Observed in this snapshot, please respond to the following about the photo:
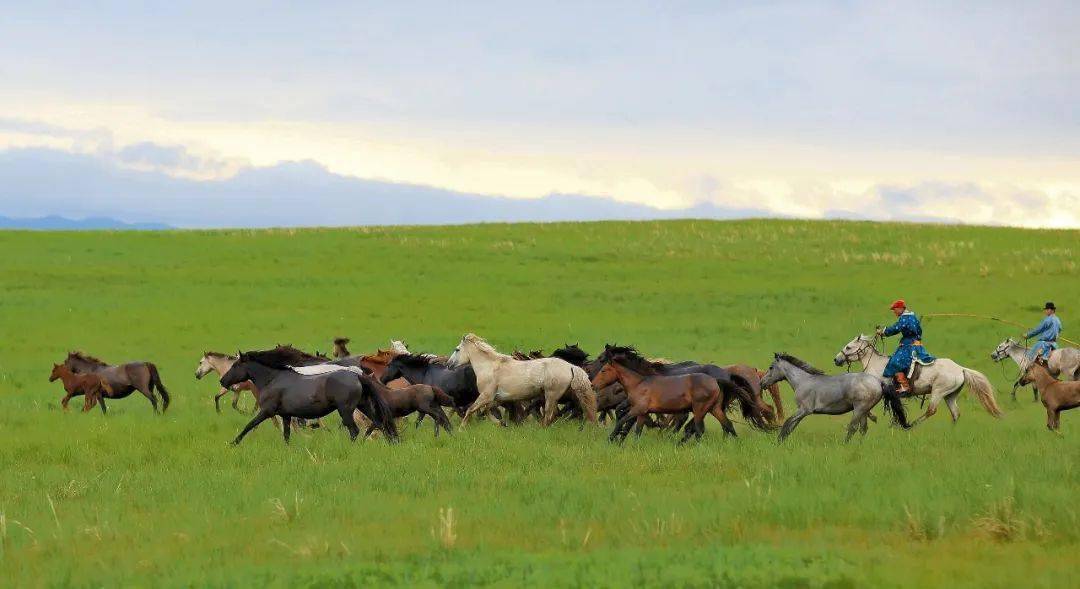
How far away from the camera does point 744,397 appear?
16562 millimetres

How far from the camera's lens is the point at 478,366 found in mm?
17828

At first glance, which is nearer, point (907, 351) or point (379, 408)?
point (379, 408)

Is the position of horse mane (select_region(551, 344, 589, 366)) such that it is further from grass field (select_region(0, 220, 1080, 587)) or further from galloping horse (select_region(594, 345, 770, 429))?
grass field (select_region(0, 220, 1080, 587))

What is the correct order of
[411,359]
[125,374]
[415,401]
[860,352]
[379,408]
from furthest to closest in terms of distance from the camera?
[125,374]
[860,352]
[411,359]
[415,401]
[379,408]

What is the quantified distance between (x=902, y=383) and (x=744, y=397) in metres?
3.86

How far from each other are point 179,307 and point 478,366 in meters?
26.0

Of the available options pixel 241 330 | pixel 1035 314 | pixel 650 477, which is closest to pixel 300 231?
pixel 241 330

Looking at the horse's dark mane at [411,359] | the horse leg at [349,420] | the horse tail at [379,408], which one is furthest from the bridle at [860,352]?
the horse leg at [349,420]

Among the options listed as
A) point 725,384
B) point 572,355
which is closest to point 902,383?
point 725,384

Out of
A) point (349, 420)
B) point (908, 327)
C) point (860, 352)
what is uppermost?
point (908, 327)

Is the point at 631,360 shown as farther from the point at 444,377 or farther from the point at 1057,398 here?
the point at 1057,398

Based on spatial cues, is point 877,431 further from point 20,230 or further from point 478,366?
point 20,230

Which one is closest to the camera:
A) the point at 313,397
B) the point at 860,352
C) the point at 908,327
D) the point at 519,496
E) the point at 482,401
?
the point at 519,496

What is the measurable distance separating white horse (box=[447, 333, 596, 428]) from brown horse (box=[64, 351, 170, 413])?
6.33 m
